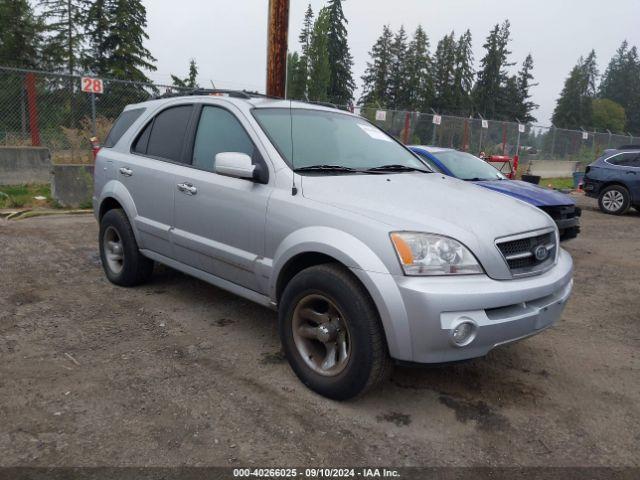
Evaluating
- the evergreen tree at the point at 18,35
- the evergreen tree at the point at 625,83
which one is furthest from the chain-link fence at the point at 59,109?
the evergreen tree at the point at 625,83

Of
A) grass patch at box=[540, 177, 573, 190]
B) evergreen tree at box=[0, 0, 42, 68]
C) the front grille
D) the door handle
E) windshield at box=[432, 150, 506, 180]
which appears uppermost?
evergreen tree at box=[0, 0, 42, 68]

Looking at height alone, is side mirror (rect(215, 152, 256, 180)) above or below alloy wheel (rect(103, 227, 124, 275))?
above

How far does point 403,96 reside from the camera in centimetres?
7762

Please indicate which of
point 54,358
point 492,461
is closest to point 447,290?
point 492,461

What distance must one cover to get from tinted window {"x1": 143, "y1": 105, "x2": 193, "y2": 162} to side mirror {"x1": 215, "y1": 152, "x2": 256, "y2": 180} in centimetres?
96

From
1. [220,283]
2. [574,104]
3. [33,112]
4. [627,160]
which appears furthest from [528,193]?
[574,104]

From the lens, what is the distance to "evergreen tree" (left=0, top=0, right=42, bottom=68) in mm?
30625

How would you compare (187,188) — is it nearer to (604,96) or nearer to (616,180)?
(616,180)

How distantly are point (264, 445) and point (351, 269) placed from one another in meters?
1.01

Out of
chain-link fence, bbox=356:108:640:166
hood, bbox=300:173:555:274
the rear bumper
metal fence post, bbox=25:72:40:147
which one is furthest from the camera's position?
chain-link fence, bbox=356:108:640:166

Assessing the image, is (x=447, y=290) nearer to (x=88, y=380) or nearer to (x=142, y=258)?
(x=88, y=380)

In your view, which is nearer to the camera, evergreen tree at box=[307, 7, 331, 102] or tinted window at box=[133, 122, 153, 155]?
tinted window at box=[133, 122, 153, 155]

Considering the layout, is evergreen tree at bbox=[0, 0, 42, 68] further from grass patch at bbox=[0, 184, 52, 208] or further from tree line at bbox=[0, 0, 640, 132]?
grass patch at bbox=[0, 184, 52, 208]

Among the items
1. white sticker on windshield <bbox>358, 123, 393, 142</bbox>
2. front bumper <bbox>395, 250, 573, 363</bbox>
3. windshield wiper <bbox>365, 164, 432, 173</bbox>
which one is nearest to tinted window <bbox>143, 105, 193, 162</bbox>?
white sticker on windshield <bbox>358, 123, 393, 142</bbox>
